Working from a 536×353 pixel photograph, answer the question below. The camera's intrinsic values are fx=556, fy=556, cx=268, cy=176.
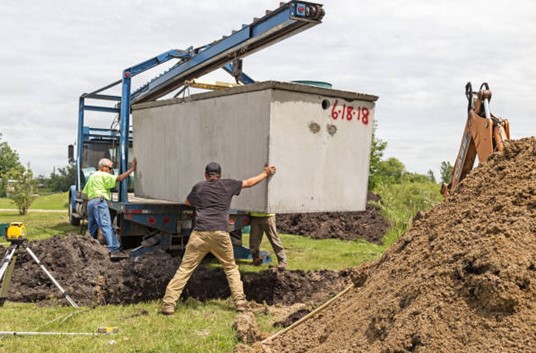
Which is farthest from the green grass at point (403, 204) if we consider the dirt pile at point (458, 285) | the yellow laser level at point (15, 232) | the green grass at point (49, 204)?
the green grass at point (49, 204)

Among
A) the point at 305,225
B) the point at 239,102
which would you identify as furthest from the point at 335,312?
the point at 305,225

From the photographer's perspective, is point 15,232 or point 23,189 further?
point 23,189

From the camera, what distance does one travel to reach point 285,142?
247 inches

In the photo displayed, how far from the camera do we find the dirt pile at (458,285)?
3709 millimetres

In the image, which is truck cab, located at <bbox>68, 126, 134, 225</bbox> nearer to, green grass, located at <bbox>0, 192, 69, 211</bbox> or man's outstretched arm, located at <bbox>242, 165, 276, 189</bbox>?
man's outstretched arm, located at <bbox>242, 165, 276, 189</bbox>

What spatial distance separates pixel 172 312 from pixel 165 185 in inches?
89.8

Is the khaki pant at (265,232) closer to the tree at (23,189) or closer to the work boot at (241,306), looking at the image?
the work boot at (241,306)

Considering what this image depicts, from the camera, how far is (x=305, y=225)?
51.4 feet

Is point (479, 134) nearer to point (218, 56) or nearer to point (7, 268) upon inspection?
point (218, 56)

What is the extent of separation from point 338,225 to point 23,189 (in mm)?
12782

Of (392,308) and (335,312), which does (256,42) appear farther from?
(392,308)

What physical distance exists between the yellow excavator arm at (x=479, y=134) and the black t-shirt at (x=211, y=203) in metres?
2.60

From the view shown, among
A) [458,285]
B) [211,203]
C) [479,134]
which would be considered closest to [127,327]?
[211,203]

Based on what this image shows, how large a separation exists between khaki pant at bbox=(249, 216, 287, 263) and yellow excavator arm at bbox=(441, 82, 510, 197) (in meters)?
3.40
